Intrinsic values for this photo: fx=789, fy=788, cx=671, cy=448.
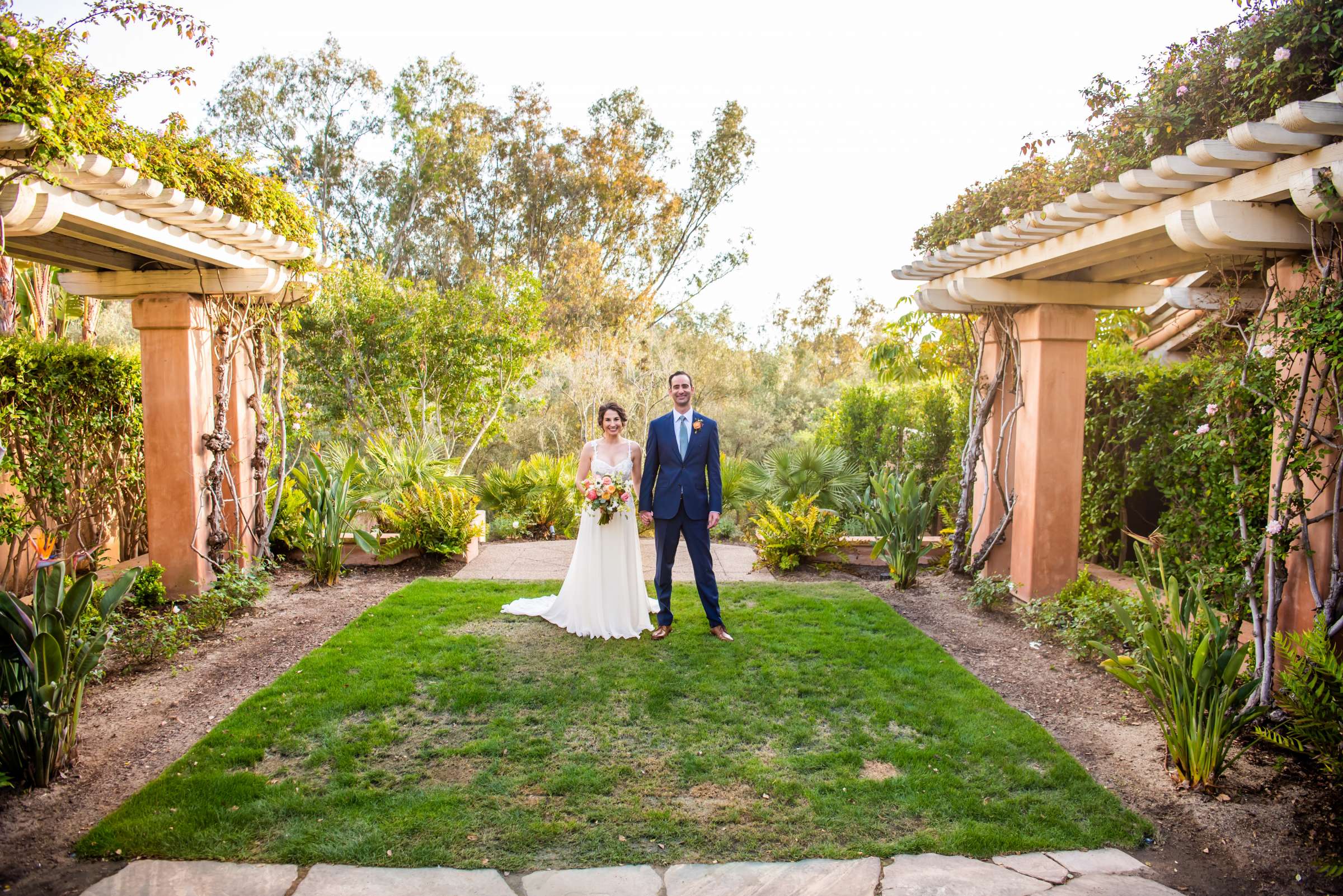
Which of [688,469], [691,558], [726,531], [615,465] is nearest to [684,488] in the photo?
[688,469]

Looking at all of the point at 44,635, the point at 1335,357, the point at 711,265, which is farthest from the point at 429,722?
the point at 711,265

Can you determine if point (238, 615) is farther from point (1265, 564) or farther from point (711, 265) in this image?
point (711, 265)

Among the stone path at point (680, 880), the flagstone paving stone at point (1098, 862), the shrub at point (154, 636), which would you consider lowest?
the flagstone paving stone at point (1098, 862)

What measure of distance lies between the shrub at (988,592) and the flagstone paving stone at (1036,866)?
134 inches

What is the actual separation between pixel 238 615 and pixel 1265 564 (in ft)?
21.2

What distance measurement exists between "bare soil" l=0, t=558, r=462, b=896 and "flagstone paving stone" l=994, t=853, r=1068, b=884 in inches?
125

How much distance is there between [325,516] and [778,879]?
5158 mm

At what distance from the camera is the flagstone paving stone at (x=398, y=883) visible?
8.69ft

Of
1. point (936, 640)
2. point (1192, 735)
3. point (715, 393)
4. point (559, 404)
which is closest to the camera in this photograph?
point (1192, 735)

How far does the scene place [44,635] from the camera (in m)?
3.19

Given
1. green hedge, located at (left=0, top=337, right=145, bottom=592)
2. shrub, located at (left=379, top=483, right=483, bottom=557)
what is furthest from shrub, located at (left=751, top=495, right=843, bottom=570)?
green hedge, located at (left=0, top=337, right=145, bottom=592)

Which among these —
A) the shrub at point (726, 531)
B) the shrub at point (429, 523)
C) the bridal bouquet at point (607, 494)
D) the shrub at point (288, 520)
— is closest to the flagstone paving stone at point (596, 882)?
the bridal bouquet at point (607, 494)

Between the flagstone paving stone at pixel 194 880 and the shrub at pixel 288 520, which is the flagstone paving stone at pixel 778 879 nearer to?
the flagstone paving stone at pixel 194 880

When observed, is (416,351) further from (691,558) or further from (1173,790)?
(1173,790)
